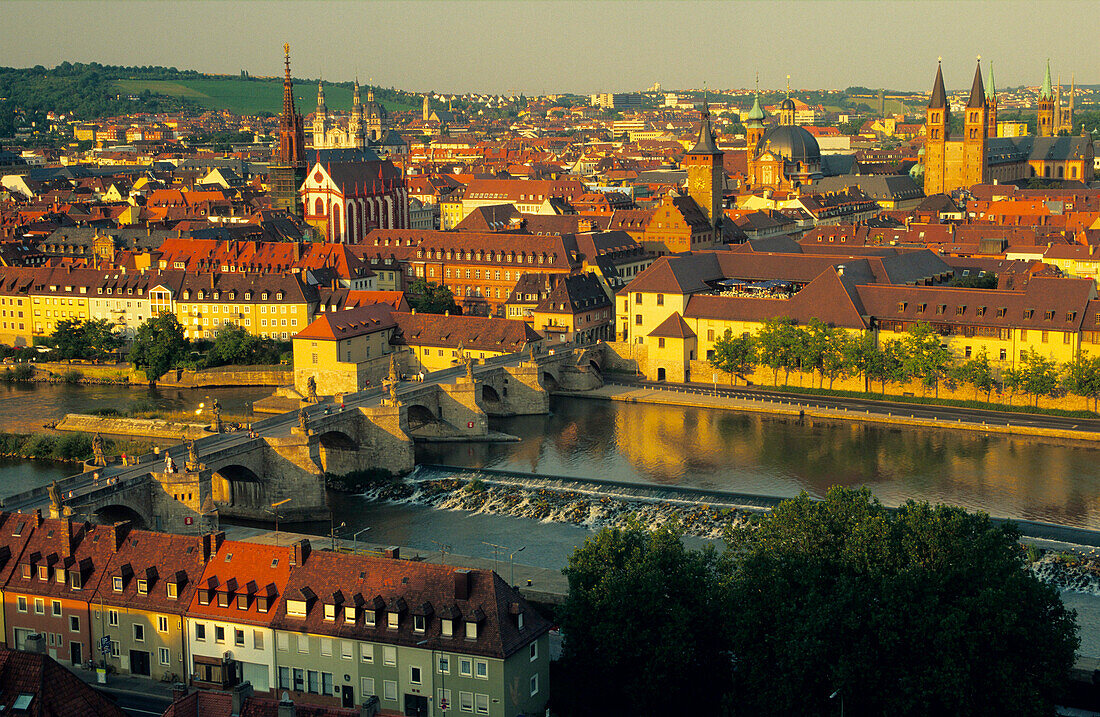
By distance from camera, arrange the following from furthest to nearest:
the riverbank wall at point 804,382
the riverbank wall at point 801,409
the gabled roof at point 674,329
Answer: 1. the gabled roof at point 674,329
2. the riverbank wall at point 804,382
3. the riverbank wall at point 801,409

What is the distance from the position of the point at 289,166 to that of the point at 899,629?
10149 centimetres

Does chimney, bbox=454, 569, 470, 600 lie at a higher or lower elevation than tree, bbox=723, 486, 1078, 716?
higher

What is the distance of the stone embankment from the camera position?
5384 cm

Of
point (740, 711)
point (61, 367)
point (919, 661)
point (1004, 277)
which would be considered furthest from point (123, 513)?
point (1004, 277)

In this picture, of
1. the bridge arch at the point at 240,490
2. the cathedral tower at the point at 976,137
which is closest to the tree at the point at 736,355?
the bridge arch at the point at 240,490

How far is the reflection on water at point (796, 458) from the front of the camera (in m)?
57.5

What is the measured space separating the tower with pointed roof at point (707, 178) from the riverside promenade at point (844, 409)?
3152 cm

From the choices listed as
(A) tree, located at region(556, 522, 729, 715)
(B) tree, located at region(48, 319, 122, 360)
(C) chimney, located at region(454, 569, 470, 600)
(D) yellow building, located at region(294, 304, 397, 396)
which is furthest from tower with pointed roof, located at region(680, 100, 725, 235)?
(C) chimney, located at region(454, 569, 470, 600)

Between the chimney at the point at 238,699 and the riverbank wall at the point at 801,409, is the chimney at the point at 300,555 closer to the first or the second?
the chimney at the point at 238,699

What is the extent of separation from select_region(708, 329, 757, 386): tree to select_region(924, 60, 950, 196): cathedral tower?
8332 cm

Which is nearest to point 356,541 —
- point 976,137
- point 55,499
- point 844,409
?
point 55,499

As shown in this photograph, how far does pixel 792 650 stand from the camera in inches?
1320

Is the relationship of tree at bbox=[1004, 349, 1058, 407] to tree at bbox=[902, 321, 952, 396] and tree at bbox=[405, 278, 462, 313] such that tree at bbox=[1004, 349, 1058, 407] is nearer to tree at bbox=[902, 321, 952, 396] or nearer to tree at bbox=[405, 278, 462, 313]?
tree at bbox=[902, 321, 952, 396]

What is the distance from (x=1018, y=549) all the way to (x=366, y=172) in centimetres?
8795
